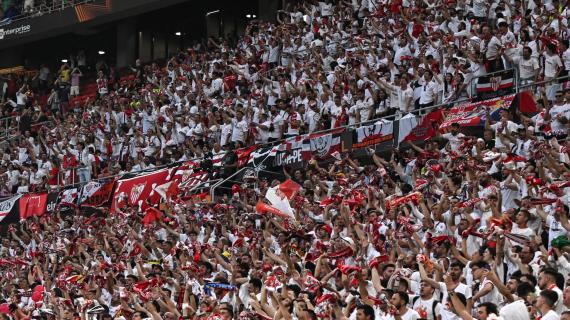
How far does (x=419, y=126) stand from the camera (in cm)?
1897

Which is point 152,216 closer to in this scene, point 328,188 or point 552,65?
point 328,188

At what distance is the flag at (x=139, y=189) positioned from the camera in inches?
901

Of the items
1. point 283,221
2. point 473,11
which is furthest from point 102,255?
point 473,11

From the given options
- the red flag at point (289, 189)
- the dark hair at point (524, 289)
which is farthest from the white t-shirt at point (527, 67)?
the dark hair at point (524, 289)

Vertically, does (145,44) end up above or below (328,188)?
below

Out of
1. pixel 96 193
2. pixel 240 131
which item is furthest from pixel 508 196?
pixel 96 193

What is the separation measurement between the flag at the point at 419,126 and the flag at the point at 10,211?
34.3 feet

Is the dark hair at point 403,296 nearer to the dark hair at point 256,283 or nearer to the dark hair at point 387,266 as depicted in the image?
the dark hair at point 387,266

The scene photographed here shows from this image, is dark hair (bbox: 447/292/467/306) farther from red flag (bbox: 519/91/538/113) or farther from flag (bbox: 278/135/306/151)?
flag (bbox: 278/135/306/151)

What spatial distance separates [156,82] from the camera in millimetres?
29406

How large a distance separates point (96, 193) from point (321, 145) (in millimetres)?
6356

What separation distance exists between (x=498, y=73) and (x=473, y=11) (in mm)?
3074

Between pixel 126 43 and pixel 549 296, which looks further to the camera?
pixel 126 43

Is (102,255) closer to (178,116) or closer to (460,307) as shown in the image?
(178,116)
